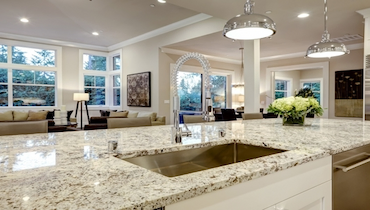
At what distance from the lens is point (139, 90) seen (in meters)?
7.18

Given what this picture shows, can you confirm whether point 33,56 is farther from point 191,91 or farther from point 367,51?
point 367,51

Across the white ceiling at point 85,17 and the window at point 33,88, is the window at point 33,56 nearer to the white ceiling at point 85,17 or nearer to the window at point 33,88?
the window at point 33,88

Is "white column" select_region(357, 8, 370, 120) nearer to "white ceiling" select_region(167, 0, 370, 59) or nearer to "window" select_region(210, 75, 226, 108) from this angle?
"white ceiling" select_region(167, 0, 370, 59)

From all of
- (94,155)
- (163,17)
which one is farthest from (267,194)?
(163,17)

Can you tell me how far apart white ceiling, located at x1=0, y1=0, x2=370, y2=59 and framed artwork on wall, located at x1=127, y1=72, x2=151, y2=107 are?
1.19m

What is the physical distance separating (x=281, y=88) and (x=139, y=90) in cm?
720

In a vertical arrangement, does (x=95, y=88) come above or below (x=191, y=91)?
above

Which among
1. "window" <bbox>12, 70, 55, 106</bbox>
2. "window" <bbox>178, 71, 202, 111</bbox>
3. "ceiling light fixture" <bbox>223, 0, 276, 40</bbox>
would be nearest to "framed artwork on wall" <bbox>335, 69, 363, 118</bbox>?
"window" <bbox>178, 71, 202, 111</bbox>

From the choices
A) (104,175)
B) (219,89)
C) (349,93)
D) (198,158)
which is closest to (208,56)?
(219,89)

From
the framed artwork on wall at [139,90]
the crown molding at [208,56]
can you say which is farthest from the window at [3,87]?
the crown molding at [208,56]

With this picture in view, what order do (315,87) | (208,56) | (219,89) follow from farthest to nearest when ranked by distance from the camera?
1. (315,87)
2. (219,89)
3. (208,56)

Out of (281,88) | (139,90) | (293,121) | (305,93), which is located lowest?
(293,121)

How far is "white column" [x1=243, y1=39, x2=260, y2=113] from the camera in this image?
492 cm

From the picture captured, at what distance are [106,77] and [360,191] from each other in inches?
326
